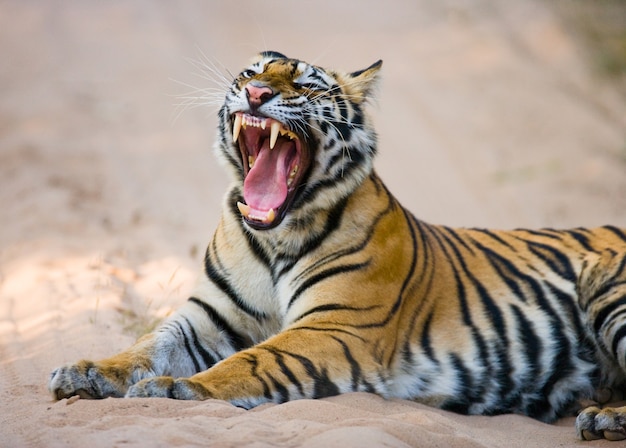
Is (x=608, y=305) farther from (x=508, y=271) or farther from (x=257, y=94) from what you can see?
(x=257, y=94)

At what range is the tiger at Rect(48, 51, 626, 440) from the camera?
168 inches

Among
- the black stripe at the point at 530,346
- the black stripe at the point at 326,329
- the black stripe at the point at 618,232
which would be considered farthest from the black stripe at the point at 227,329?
the black stripe at the point at 618,232

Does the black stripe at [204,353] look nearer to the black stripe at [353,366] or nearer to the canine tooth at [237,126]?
the black stripe at [353,366]

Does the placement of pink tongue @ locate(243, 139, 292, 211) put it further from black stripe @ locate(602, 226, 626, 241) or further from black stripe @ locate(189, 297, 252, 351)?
black stripe @ locate(602, 226, 626, 241)

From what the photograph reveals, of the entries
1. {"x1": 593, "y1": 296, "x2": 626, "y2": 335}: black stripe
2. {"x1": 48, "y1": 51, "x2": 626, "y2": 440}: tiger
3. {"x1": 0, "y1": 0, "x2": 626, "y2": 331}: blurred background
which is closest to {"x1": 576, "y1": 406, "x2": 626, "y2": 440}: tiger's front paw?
{"x1": 48, "y1": 51, "x2": 626, "y2": 440}: tiger

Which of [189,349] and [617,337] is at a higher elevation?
[189,349]

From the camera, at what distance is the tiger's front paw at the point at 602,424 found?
4023mm

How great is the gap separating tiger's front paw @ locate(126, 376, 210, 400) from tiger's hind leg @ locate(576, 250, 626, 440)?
2045 millimetres

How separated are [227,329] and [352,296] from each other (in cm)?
67

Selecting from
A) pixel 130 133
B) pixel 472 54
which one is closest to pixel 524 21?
pixel 472 54

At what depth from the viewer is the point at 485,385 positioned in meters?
4.66

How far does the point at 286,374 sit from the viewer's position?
400cm

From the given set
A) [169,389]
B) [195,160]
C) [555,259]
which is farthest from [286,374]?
[195,160]

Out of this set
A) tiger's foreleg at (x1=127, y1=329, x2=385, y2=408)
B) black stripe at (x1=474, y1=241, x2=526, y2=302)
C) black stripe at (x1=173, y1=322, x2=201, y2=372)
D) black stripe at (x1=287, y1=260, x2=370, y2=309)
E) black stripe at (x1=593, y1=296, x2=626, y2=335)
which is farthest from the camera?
black stripe at (x1=474, y1=241, x2=526, y2=302)
